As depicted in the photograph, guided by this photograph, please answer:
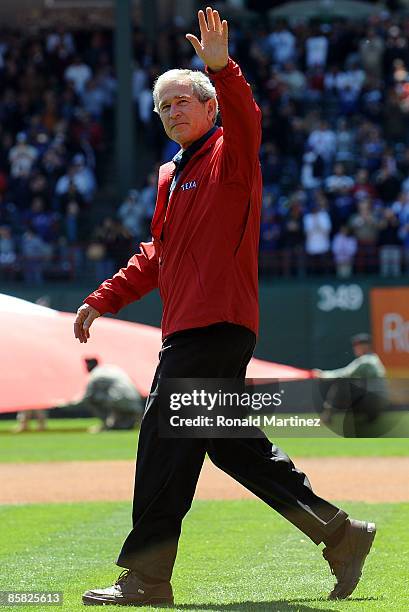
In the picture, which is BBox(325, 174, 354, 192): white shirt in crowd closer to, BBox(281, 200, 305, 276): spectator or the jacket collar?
BBox(281, 200, 305, 276): spectator

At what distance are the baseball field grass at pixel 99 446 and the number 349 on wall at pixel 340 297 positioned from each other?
176 inches

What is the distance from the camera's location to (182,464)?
5457mm

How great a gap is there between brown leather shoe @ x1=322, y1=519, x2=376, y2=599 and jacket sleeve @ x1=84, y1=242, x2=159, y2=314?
1456 millimetres

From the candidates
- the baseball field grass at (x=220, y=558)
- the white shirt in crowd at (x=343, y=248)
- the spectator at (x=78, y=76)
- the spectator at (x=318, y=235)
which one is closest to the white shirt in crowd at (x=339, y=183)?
the spectator at (x=318, y=235)

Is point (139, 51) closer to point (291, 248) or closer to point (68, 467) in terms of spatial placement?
point (291, 248)

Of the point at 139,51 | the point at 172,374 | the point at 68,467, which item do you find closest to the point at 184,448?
the point at 172,374

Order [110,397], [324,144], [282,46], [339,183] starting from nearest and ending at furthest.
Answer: [110,397]
[339,183]
[324,144]
[282,46]

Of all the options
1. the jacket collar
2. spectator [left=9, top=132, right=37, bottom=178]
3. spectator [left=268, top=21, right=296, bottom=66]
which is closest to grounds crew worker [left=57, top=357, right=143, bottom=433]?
spectator [left=9, top=132, right=37, bottom=178]

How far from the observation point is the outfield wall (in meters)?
22.6

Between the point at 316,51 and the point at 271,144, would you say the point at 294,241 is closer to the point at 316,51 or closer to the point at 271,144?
the point at 271,144

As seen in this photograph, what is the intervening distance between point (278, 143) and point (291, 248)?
312 cm

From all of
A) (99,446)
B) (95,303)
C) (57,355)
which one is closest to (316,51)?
(57,355)

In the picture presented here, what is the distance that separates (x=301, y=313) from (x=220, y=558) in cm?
1590

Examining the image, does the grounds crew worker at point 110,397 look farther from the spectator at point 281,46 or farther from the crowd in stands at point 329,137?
the spectator at point 281,46
